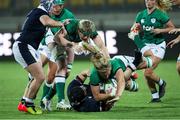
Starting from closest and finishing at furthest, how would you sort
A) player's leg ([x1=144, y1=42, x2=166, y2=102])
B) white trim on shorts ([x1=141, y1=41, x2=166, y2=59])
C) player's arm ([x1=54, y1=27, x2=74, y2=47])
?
player's arm ([x1=54, y1=27, x2=74, y2=47]), player's leg ([x1=144, y1=42, x2=166, y2=102]), white trim on shorts ([x1=141, y1=41, x2=166, y2=59])

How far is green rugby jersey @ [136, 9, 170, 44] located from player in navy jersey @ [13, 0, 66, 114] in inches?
98.9

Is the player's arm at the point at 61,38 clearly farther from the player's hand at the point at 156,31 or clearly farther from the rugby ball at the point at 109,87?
the player's hand at the point at 156,31

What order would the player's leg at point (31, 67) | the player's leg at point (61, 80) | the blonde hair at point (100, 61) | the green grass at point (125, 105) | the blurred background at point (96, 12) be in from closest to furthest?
1. the green grass at point (125, 105)
2. the blonde hair at point (100, 61)
3. the player's leg at point (31, 67)
4. the player's leg at point (61, 80)
5. the blurred background at point (96, 12)

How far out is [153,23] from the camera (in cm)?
1241

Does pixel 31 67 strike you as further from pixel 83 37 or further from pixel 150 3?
pixel 150 3

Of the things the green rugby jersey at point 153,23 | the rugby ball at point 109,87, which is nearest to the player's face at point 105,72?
the rugby ball at point 109,87

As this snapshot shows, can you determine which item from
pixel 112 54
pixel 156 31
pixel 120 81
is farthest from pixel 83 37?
pixel 112 54

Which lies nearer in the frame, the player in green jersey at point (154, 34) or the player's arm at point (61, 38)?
the player's arm at point (61, 38)

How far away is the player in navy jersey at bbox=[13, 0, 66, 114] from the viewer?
34.1ft

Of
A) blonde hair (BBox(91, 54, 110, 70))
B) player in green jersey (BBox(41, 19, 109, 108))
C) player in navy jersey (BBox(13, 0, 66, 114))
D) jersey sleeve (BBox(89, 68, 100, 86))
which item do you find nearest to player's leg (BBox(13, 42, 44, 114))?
player in navy jersey (BBox(13, 0, 66, 114))

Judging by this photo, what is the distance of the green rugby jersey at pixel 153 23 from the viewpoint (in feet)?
40.7

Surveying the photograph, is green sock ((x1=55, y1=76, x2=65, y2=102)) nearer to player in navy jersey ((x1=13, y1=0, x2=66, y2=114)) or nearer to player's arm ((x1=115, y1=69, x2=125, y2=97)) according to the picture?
player in navy jersey ((x1=13, y1=0, x2=66, y2=114))

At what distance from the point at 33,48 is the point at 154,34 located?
275 centimetres

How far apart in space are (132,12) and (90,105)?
14.9 m
